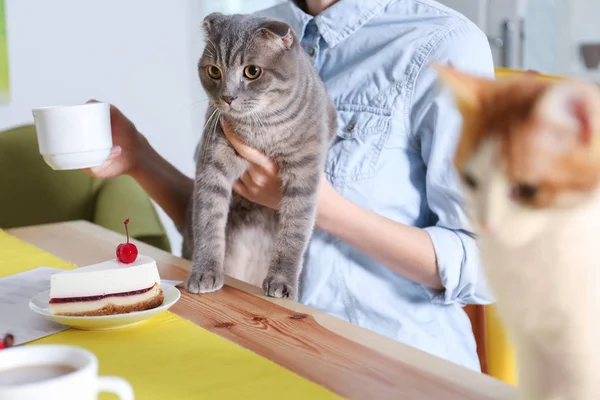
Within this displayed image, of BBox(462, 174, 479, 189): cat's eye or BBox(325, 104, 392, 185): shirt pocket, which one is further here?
BBox(325, 104, 392, 185): shirt pocket

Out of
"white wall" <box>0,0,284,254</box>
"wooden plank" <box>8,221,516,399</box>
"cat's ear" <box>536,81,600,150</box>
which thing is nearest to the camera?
"cat's ear" <box>536,81,600,150</box>

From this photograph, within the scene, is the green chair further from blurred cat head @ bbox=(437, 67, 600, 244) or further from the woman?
blurred cat head @ bbox=(437, 67, 600, 244)

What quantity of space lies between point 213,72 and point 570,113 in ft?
3.20

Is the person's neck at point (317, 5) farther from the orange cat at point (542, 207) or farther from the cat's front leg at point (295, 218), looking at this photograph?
the orange cat at point (542, 207)

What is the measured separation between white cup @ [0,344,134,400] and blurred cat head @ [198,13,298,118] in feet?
2.19

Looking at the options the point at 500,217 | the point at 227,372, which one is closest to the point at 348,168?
the point at 227,372

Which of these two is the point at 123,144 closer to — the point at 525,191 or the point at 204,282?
the point at 204,282

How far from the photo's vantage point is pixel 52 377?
0.49 metres

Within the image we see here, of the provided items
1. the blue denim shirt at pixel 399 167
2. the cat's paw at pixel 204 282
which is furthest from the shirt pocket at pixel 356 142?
the cat's paw at pixel 204 282

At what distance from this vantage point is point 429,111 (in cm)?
118

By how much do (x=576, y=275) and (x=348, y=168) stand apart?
100 cm

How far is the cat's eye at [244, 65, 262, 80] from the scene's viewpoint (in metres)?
1.13

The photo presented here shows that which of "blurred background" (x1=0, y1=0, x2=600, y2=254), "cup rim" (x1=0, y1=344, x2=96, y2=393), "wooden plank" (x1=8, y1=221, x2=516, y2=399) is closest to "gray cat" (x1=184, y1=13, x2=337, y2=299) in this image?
"wooden plank" (x1=8, y1=221, x2=516, y2=399)

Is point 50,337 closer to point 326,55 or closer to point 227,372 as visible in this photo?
point 227,372
